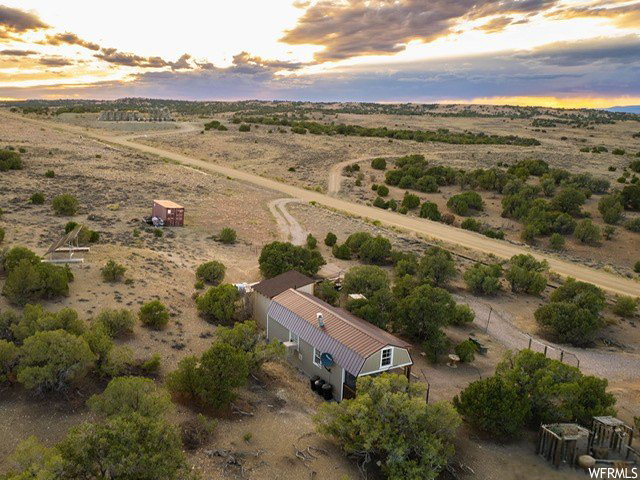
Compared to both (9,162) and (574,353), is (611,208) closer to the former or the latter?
(574,353)

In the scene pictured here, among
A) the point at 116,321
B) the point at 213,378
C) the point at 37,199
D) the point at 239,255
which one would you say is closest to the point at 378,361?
the point at 213,378

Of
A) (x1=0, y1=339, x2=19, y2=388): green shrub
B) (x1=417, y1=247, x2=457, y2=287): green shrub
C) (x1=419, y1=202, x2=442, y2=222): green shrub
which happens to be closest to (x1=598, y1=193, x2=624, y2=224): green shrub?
(x1=419, y1=202, x2=442, y2=222): green shrub

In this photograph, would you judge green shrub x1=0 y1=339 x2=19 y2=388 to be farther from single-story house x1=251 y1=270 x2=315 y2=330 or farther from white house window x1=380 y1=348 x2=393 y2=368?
white house window x1=380 y1=348 x2=393 y2=368

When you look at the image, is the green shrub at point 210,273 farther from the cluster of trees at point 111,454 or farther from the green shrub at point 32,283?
the cluster of trees at point 111,454

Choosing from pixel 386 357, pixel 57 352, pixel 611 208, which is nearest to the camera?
pixel 57 352

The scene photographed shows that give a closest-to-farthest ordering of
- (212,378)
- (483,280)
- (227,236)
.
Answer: (212,378), (483,280), (227,236)
